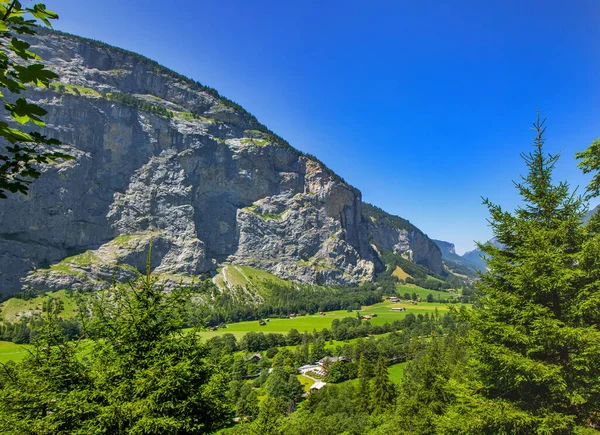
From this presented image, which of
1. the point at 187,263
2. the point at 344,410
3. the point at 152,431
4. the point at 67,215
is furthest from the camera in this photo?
the point at 187,263

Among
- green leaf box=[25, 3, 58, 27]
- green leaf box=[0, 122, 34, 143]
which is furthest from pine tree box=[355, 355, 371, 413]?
green leaf box=[25, 3, 58, 27]

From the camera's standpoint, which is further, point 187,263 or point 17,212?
point 187,263

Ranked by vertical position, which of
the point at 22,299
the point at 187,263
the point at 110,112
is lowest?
the point at 22,299

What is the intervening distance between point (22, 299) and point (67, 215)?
141 feet

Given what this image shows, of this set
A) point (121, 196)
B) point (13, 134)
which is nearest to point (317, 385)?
point (13, 134)

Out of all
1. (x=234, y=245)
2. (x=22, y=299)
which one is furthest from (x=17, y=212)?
(x=234, y=245)

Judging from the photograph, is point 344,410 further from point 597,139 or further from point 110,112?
point 110,112

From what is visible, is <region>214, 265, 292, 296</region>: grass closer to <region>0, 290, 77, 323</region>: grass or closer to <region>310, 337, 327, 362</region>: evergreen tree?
<region>0, 290, 77, 323</region>: grass

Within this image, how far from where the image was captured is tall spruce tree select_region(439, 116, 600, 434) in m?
9.96

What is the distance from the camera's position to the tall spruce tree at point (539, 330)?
996 centimetres

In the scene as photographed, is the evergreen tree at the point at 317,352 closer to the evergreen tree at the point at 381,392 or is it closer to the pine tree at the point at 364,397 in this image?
the pine tree at the point at 364,397

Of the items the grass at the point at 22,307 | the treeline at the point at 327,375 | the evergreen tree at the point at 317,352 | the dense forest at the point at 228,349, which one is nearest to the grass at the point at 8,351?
the grass at the point at 22,307

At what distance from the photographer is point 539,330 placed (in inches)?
409

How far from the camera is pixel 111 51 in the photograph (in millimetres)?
188500
